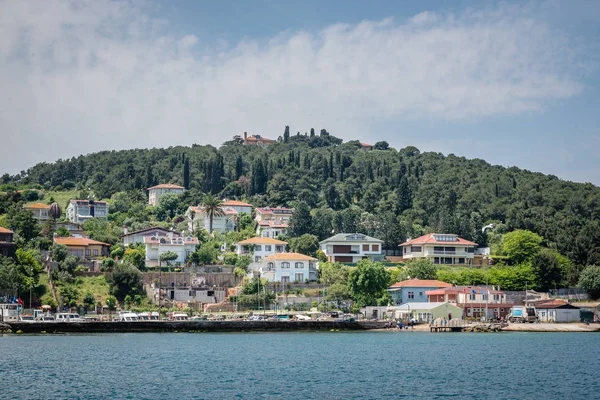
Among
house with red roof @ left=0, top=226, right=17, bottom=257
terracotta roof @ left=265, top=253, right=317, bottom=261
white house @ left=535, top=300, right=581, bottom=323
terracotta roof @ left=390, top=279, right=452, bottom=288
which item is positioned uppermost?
house with red roof @ left=0, top=226, right=17, bottom=257

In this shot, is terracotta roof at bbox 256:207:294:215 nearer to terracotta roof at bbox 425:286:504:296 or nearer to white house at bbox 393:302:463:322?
terracotta roof at bbox 425:286:504:296

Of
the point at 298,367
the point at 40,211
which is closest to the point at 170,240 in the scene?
the point at 40,211

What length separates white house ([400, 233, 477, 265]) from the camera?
110 meters

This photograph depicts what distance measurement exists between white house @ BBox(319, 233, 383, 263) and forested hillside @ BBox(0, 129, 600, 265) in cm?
626

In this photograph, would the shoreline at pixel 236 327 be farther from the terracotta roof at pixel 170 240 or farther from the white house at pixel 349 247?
the white house at pixel 349 247

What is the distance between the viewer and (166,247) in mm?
103938

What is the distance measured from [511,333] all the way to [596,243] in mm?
26337

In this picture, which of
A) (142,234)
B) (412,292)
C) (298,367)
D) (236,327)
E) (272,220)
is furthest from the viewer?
(272,220)

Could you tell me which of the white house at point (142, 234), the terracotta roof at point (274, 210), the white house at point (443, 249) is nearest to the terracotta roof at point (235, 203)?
the terracotta roof at point (274, 210)

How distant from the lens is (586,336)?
80.2 meters

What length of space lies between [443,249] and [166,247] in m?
34.8

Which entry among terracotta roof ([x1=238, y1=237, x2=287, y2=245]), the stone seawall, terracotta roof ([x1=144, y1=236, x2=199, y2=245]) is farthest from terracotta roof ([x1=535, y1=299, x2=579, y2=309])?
terracotta roof ([x1=144, y1=236, x2=199, y2=245])

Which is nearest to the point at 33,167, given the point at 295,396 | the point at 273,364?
the point at 273,364

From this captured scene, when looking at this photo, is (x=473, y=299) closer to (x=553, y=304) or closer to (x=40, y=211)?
(x=553, y=304)
